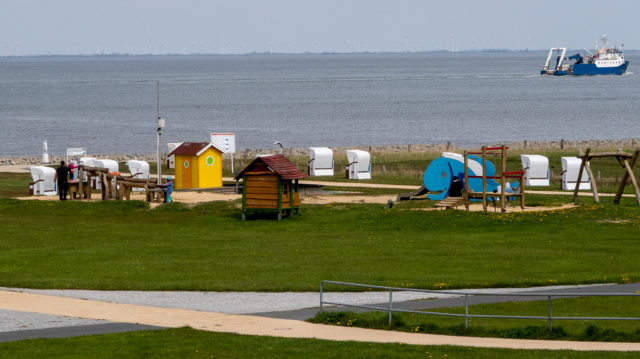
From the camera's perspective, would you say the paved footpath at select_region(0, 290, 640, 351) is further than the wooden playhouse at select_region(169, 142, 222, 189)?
No

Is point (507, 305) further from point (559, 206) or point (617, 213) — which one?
point (559, 206)

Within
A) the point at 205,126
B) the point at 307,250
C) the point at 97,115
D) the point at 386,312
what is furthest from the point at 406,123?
the point at 386,312

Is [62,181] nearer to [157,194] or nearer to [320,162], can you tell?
[157,194]

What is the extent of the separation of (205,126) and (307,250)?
363 feet

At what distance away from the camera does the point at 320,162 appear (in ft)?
188

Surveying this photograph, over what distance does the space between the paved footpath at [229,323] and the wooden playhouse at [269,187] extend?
1577cm

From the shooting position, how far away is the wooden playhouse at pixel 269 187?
40.7 m

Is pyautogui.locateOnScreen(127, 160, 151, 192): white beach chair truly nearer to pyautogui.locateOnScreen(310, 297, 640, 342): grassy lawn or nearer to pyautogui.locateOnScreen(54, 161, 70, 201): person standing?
pyautogui.locateOnScreen(54, 161, 70, 201): person standing

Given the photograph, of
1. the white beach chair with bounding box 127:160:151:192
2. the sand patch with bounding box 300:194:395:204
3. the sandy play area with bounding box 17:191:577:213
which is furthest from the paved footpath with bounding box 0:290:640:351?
the white beach chair with bounding box 127:160:151:192

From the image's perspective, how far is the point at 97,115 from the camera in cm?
16212

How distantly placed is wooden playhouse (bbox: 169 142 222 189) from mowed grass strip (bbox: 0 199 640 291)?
16.1ft

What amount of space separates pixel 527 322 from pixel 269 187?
2041cm

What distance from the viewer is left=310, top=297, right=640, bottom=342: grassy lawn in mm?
20188

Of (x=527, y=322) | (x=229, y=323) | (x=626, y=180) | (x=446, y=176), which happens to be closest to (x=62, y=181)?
(x=446, y=176)
